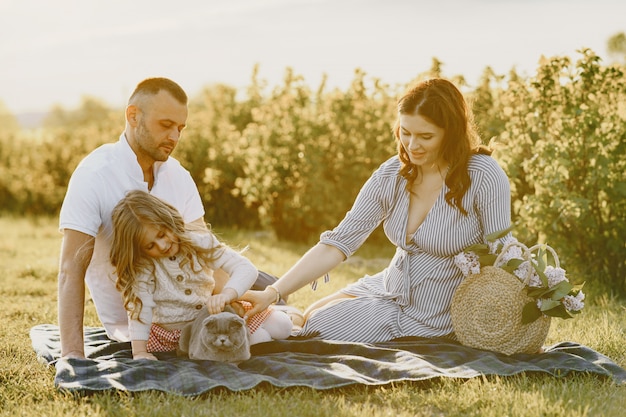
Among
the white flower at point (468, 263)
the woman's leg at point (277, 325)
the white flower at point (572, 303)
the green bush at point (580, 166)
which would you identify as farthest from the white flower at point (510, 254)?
the green bush at point (580, 166)

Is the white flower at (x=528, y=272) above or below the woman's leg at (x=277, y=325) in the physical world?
above

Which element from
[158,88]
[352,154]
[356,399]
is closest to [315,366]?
[356,399]

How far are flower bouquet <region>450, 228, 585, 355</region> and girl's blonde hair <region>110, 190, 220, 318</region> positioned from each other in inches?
58.6

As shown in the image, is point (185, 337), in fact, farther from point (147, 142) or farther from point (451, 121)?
point (451, 121)

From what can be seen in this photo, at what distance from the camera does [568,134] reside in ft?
20.6

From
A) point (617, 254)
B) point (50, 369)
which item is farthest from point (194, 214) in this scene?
point (617, 254)

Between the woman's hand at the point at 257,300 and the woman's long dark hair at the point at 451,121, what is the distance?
3.96 ft

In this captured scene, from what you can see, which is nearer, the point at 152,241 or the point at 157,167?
the point at 152,241

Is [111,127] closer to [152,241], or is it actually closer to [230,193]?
[230,193]

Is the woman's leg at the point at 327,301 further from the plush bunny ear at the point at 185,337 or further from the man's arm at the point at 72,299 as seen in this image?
the man's arm at the point at 72,299

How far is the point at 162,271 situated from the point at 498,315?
6.10 feet

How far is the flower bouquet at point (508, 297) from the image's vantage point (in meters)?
4.19

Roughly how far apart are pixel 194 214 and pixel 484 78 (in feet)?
16.3

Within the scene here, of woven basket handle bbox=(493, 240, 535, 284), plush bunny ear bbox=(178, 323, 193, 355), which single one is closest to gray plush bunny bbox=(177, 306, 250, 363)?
plush bunny ear bbox=(178, 323, 193, 355)
